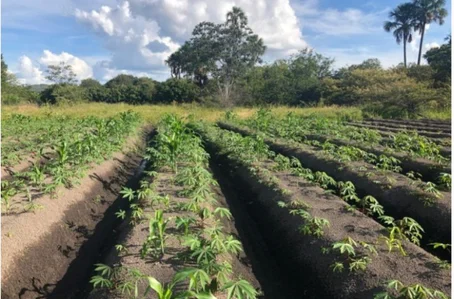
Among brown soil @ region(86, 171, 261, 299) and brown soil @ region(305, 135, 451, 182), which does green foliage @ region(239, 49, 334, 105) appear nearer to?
brown soil @ region(305, 135, 451, 182)

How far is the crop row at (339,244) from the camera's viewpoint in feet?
11.7

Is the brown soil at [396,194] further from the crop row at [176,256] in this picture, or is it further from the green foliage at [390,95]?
the green foliage at [390,95]

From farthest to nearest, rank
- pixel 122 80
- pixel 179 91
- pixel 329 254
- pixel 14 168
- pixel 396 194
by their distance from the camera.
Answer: pixel 122 80 → pixel 179 91 → pixel 14 168 → pixel 396 194 → pixel 329 254

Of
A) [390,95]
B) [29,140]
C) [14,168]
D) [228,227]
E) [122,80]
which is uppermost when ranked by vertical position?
[122,80]

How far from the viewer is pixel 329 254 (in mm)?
4133

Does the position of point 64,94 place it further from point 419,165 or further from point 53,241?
point 419,165

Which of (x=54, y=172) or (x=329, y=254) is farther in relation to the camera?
(x=54, y=172)

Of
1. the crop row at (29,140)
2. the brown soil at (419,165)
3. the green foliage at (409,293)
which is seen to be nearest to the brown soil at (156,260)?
the green foliage at (409,293)

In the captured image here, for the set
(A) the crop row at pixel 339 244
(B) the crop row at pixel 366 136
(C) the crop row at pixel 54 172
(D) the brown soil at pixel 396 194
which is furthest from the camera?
(B) the crop row at pixel 366 136

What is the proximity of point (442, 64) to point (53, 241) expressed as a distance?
28215mm

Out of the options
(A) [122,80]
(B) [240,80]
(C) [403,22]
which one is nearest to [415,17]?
(C) [403,22]

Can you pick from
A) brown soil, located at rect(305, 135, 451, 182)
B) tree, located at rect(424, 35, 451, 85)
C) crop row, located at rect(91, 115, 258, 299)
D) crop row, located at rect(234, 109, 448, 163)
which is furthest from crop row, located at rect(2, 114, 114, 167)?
tree, located at rect(424, 35, 451, 85)

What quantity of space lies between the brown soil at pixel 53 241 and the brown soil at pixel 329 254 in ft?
8.23

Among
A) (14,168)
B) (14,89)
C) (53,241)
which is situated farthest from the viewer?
(14,89)
